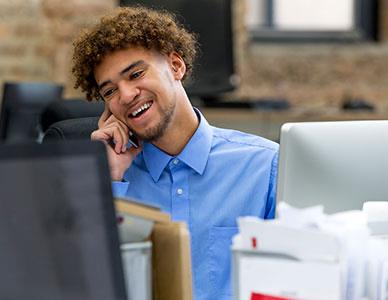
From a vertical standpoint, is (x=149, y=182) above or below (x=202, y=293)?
above

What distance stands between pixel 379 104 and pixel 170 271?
485cm

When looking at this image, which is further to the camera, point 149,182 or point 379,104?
point 379,104

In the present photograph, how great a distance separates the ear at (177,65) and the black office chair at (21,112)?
2.50ft

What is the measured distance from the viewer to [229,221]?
6.95 ft

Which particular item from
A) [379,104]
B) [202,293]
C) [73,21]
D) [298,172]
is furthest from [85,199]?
[379,104]

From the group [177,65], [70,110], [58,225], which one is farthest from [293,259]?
[70,110]

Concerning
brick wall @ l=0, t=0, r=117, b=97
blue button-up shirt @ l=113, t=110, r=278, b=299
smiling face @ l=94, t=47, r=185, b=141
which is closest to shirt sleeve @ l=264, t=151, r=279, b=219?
blue button-up shirt @ l=113, t=110, r=278, b=299

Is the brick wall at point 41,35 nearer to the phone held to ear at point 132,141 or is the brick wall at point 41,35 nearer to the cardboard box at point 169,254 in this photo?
the phone held to ear at point 132,141

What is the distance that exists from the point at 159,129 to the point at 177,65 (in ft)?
0.62

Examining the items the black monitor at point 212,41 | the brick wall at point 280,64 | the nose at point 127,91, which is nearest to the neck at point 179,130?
the nose at point 127,91

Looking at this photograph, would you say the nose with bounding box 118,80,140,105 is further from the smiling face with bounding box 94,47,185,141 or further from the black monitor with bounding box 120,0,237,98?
the black monitor with bounding box 120,0,237,98

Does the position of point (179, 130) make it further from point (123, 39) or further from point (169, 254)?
point (169, 254)

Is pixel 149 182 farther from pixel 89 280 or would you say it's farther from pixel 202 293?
pixel 89 280

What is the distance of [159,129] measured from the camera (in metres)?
2.16
